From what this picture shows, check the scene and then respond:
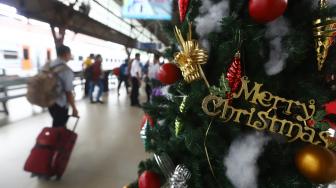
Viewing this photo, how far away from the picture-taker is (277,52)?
0.82m

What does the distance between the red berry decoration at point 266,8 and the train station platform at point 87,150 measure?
2.17m

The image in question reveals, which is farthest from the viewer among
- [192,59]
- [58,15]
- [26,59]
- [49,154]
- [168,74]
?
[26,59]

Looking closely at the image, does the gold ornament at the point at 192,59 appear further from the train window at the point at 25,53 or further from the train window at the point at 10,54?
the train window at the point at 25,53

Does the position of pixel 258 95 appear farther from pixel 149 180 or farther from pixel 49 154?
pixel 49 154

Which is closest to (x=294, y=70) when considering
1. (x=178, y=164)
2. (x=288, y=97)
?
(x=288, y=97)

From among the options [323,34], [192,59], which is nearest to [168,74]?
[192,59]

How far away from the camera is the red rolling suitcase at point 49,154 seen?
2.46m

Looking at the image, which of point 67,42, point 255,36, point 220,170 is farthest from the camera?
point 67,42

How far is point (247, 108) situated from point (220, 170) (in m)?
0.25

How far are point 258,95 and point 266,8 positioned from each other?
259mm

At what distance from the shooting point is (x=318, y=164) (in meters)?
0.74

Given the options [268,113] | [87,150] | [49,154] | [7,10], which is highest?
[7,10]

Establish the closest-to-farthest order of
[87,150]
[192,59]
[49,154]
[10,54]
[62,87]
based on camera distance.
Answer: [192,59]
[49,154]
[62,87]
[87,150]
[10,54]

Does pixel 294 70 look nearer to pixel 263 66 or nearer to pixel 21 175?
pixel 263 66
